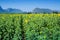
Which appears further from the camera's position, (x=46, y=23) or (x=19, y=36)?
(x=46, y=23)

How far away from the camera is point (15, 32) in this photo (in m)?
14.6

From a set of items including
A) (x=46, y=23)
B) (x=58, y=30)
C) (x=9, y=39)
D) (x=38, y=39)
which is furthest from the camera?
(x=46, y=23)

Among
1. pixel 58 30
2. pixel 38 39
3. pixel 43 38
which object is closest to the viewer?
pixel 43 38

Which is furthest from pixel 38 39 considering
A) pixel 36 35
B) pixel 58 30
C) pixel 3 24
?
pixel 3 24

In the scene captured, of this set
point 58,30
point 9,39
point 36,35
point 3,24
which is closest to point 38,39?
point 36,35

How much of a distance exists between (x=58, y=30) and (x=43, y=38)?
215 cm

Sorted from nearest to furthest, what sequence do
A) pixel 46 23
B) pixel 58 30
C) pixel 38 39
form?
pixel 38 39
pixel 58 30
pixel 46 23

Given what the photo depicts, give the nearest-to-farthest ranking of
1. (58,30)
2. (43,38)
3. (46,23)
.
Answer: (43,38)
(58,30)
(46,23)

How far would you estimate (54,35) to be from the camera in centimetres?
1322

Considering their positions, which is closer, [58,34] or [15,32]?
[58,34]

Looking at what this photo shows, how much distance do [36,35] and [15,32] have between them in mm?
2014

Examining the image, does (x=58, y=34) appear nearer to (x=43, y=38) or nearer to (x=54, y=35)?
(x=54, y=35)

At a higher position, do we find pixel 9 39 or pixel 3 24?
pixel 3 24

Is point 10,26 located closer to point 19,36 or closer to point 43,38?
point 19,36
